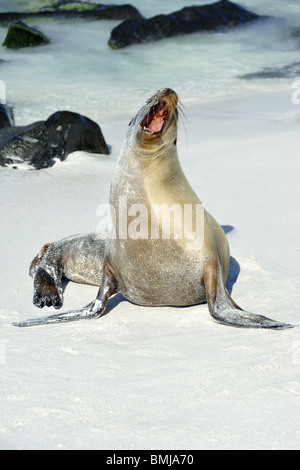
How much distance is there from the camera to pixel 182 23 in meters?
17.3

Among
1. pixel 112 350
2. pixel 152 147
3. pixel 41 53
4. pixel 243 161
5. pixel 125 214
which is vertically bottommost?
pixel 41 53

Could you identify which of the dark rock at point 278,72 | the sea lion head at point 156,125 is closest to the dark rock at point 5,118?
the dark rock at point 278,72

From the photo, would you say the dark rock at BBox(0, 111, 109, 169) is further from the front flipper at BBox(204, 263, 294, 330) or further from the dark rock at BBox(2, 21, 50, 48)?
the dark rock at BBox(2, 21, 50, 48)

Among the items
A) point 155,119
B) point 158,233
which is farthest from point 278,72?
point 158,233

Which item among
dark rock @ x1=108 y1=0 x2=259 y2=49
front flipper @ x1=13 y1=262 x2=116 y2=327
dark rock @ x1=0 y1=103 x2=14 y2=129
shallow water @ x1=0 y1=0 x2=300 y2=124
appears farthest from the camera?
dark rock @ x1=108 y1=0 x2=259 y2=49

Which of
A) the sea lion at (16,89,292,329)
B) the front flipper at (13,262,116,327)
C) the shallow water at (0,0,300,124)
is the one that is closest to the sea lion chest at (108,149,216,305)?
the sea lion at (16,89,292,329)

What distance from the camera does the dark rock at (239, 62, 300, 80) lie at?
1254 centimetres

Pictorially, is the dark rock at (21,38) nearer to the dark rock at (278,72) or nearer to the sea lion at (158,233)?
the dark rock at (278,72)

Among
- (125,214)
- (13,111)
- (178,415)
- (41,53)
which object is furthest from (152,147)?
(41,53)

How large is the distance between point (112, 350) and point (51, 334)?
1.56 ft

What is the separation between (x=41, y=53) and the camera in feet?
52.1

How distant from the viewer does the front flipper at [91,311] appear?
4922mm

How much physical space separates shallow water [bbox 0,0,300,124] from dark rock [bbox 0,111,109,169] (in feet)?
5.73

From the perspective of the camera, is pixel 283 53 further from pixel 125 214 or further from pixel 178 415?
pixel 178 415
